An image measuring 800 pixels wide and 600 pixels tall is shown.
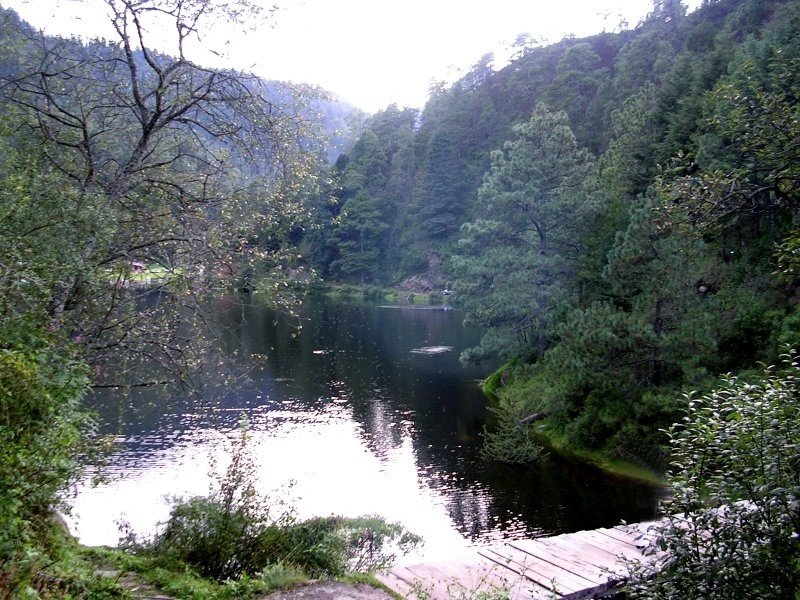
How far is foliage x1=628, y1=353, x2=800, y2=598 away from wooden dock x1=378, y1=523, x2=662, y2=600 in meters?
1.00

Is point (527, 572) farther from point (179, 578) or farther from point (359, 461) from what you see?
point (359, 461)

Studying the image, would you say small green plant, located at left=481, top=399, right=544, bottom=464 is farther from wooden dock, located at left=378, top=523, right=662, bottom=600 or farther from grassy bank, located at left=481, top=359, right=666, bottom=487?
wooden dock, located at left=378, top=523, right=662, bottom=600

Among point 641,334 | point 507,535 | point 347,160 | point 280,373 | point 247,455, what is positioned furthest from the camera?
point 347,160

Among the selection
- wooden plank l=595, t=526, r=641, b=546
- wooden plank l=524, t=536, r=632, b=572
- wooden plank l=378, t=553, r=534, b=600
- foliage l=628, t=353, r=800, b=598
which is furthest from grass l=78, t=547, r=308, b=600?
wooden plank l=595, t=526, r=641, b=546

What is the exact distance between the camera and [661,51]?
5250 cm

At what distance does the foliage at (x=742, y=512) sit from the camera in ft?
11.5

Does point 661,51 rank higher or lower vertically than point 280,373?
higher

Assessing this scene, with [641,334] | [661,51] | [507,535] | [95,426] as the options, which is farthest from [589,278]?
[661,51]

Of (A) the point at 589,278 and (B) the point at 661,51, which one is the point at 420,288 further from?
(A) the point at 589,278

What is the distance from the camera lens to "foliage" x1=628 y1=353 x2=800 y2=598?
11.5ft

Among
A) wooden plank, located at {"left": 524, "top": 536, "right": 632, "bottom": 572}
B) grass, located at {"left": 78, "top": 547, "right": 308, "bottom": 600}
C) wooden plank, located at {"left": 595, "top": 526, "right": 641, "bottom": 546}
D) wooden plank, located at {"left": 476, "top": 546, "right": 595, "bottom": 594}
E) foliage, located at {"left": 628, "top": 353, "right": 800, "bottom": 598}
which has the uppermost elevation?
foliage, located at {"left": 628, "top": 353, "right": 800, "bottom": 598}

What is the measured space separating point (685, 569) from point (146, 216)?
7.14 metres

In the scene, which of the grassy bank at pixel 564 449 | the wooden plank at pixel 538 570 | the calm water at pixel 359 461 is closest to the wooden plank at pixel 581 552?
the wooden plank at pixel 538 570

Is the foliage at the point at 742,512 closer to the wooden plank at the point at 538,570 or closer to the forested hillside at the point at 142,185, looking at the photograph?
the wooden plank at the point at 538,570
